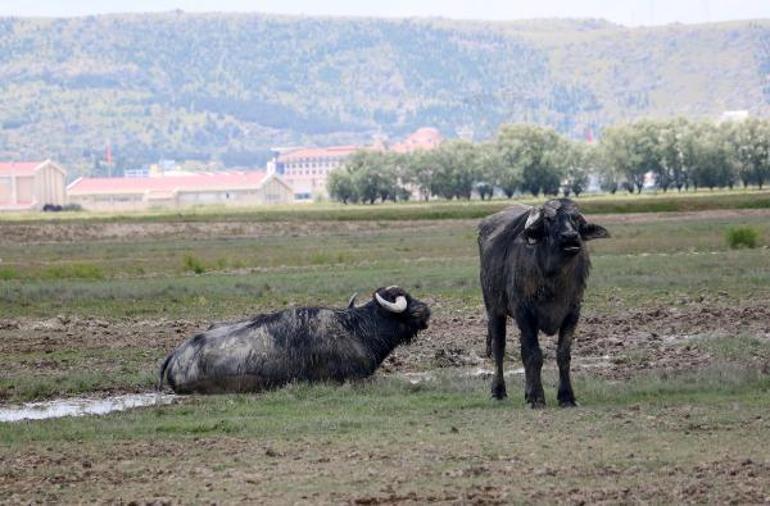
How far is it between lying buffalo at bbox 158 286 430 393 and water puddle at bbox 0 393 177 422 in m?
0.58

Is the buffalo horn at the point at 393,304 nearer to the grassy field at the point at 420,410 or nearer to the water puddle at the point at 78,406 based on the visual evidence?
the grassy field at the point at 420,410

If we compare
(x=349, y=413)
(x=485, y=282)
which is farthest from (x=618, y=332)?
(x=349, y=413)

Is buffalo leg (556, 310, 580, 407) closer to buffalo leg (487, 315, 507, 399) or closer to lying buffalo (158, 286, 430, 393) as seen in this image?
buffalo leg (487, 315, 507, 399)

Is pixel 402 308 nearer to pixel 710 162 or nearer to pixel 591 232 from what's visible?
pixel 591 232

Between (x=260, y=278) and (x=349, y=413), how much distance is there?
26770 mm

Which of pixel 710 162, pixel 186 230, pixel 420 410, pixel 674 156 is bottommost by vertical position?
pixel 186 230

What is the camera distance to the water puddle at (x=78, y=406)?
21.2m

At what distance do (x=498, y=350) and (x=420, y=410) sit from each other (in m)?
1.84

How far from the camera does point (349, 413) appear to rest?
19750 millimetres

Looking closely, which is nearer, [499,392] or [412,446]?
[412,446]

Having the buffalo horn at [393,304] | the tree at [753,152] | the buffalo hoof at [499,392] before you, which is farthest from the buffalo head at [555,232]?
the tree at [753,152]

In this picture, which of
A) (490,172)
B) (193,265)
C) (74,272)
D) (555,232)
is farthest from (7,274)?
(490,172)

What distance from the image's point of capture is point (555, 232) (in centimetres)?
1962

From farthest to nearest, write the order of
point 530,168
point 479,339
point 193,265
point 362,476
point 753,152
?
point 530,168, point 753,152, point 193,265, point 479,339, point 362,476
